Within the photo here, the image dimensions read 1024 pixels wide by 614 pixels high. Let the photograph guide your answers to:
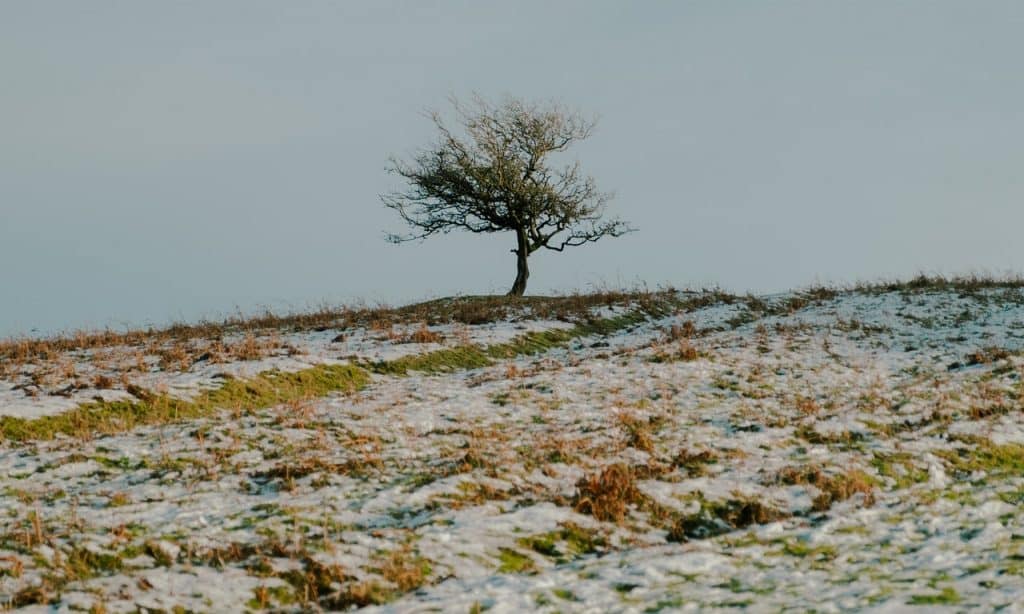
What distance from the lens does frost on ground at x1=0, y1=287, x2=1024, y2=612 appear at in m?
7.66

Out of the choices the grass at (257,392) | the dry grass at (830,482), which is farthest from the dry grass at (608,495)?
the grass at (257,392)

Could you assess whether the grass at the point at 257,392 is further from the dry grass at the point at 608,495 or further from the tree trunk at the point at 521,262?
the tree trunk at the point at 521,262

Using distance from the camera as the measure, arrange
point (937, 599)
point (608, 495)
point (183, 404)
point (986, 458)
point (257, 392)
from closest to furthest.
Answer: point (937, 599)
point (608, 495)
point (986, 458)
point (183, 404)
point (257, 392)

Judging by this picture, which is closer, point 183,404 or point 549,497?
point 549,497

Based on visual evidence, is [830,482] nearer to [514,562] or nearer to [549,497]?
[549,497]

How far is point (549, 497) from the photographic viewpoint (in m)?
10.3

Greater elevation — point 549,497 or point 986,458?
point 549,497

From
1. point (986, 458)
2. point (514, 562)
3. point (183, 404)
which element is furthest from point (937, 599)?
point (183, 404)

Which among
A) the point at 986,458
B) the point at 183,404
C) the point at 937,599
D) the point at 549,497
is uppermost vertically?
the point at 183,404

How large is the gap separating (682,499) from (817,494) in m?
1.87

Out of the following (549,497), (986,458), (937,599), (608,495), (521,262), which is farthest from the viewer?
(521,262)

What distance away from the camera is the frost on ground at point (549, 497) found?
7.66m

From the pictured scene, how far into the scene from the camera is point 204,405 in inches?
641

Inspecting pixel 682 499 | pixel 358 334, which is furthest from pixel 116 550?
pixel 358 334
